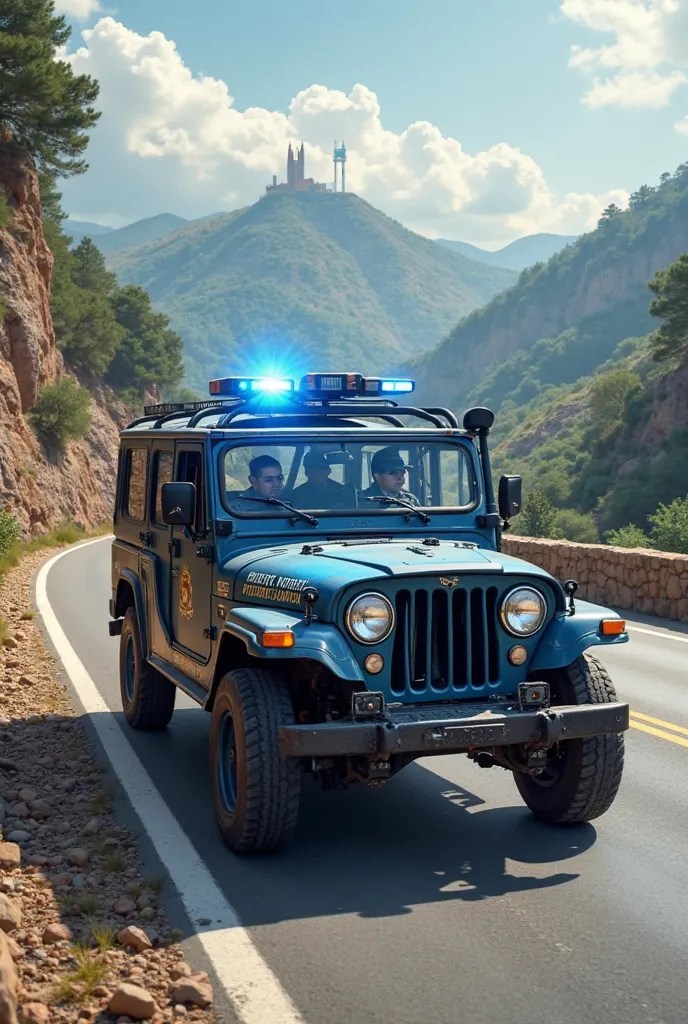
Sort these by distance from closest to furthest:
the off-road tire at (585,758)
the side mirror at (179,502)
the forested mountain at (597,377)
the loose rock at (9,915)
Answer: the loose rock at (9,915) → the off-road tire at (585,758) → the side mirror at (179,502) → the forested mountain at (597,377)

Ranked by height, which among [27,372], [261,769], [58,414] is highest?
[27,372]

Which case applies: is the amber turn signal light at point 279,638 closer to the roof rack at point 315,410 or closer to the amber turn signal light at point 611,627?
the amber turn signal light at point 611,627

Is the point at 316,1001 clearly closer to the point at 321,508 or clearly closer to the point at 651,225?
the point at 321,508

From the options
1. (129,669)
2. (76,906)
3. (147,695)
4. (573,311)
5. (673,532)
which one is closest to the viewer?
(76,906)

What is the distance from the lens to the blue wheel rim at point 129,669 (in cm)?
886

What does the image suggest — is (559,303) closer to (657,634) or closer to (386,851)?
(657,634)

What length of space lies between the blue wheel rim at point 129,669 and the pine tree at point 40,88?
98.3 feet

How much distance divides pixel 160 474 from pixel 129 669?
1848 mm

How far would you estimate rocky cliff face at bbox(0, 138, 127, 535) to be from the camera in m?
34.1

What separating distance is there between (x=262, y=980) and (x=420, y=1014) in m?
0.63

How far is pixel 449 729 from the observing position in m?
5.26

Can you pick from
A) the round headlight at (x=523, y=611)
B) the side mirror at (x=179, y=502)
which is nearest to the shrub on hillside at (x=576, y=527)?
the side mirror at (x=179, y=502)

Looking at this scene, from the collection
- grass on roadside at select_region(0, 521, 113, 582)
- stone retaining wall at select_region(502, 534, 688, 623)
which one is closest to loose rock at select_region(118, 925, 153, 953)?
stone retaining wall at select_region(502, 534, 688, 623)

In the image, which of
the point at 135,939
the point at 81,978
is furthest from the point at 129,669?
the point at 81,978
